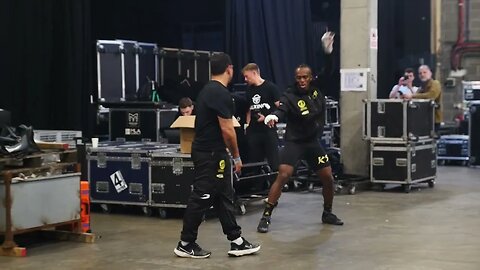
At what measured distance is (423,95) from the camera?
1155cm

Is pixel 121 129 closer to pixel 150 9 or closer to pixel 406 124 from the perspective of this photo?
pixel 406 124

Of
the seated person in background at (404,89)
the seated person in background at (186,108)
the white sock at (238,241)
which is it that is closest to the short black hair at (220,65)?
the white sock at (238,241)

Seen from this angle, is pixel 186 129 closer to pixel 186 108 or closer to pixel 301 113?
pixel 186 108

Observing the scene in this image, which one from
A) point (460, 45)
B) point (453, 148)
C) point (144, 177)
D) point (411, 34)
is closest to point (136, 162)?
point (144, 177)

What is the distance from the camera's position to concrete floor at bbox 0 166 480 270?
6.29 metres

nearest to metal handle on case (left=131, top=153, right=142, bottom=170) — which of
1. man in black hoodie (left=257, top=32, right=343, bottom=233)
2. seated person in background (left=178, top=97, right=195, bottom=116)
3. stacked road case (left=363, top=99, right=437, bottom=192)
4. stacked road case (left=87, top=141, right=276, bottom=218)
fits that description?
stacked road case (left=87, top=141, right=276, bottom=218)

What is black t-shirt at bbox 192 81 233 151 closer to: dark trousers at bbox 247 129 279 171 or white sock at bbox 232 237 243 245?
white sock at bbox 232 237 243 245

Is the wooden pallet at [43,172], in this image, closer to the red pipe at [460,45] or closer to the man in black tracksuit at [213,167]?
the man in black tracksuit at [213,167]

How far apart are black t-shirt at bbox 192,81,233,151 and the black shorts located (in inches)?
55.1

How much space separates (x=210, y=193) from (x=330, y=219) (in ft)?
6.62

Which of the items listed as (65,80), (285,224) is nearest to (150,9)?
(65,80)

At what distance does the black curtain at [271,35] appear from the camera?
1328 centimetres

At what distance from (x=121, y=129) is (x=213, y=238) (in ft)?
10.3

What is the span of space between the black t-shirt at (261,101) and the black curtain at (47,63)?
2.75m
